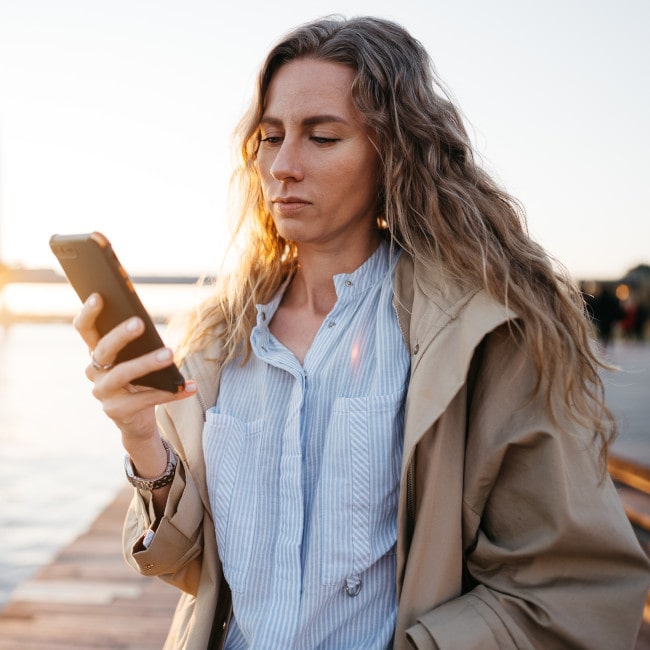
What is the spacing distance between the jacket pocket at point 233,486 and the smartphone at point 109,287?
1.07ft

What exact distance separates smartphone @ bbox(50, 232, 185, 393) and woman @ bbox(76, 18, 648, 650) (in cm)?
3

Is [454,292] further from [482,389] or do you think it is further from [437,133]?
[437,133]

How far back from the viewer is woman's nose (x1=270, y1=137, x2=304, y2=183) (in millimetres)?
1588

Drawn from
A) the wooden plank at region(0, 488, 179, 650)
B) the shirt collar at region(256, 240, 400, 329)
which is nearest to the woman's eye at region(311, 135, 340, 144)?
the shirt collar at region(256, 240, 400, 329)

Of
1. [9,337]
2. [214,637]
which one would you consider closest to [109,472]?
[214,637]

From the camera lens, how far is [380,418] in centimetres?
149

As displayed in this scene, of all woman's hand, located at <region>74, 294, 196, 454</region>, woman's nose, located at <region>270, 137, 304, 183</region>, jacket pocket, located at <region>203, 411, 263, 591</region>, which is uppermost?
woman's nose, located at <region>270, 137, 304, 183</region>

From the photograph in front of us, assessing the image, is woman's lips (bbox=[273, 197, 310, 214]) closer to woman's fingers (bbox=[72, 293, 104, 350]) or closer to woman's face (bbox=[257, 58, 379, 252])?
woman's face (bbox=[257, 58, 379, 252])

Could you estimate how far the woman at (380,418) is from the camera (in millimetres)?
1372

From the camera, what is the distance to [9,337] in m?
23.1

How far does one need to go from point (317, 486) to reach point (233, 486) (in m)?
0.20

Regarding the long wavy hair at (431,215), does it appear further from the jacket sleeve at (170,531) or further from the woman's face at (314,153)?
the jacket sleeve at (170,531)

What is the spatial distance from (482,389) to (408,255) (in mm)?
434

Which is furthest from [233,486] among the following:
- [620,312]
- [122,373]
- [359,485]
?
[620,312]
